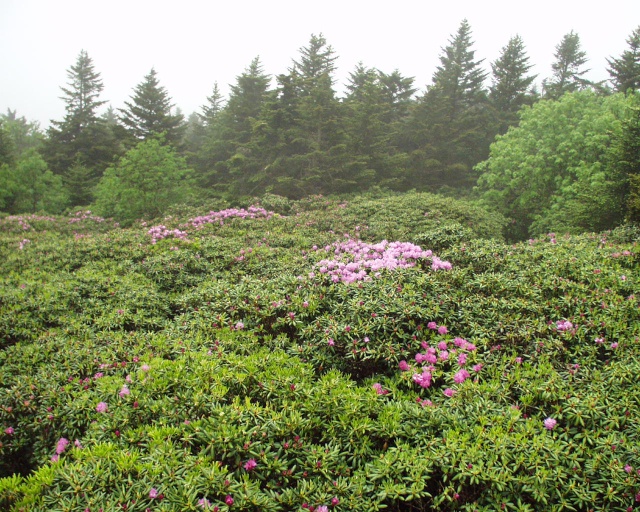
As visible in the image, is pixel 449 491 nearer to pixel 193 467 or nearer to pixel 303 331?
pixel 193 467

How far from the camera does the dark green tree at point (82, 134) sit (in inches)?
1037

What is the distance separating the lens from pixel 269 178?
20938mm

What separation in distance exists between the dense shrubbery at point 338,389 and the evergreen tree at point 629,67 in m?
20.9

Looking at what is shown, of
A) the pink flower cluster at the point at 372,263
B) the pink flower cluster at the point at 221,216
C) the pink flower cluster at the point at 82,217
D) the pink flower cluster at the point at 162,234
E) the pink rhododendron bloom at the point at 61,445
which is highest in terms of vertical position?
the pink flower cluster at the point at 82,217

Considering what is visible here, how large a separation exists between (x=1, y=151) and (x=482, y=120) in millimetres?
31862

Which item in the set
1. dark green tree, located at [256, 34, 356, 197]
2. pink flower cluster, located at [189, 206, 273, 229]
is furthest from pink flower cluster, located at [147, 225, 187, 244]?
dark green tree, located at [256, 34, 356, 197]

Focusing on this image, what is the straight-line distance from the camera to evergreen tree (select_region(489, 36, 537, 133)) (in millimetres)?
24891

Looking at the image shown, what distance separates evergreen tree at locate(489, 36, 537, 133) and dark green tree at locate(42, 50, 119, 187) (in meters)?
27.8

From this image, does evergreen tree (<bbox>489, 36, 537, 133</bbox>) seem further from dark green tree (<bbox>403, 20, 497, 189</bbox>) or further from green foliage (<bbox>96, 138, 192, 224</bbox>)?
green foliage (<bbox>96, 138, 192, 224</bbox>)

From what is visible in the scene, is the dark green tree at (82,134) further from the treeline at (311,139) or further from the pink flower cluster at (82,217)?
the pink flower cluster at (82,217)

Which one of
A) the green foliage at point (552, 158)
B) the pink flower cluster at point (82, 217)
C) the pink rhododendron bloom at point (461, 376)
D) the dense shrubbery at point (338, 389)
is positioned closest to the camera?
the dense shrubbery at point (338, 389)

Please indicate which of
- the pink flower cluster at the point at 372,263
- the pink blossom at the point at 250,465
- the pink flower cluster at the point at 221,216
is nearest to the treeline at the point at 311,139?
the pink flower cluster at the point at 221,216

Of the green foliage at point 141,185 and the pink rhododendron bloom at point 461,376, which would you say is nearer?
the pink rhododendron bloom at point 461,376

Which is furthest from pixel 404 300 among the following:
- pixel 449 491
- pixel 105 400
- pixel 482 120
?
pixel 482 120
